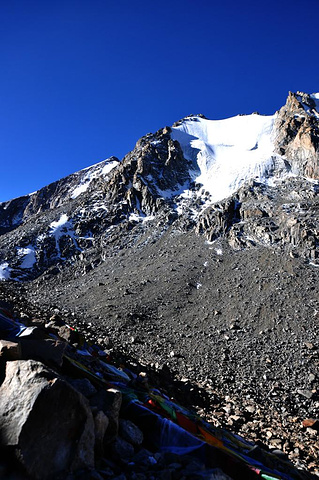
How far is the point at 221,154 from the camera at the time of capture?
→ 77438 mm

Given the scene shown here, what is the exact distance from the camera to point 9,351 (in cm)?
489

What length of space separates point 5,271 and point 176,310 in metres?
35.2

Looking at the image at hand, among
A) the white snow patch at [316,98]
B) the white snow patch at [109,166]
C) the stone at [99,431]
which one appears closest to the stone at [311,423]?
the stone at [99,431]

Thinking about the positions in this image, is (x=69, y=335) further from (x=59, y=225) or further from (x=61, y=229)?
(x=59, y=225)

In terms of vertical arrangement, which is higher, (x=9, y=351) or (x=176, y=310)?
(x=9, y=351)

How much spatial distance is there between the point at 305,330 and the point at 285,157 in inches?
2044

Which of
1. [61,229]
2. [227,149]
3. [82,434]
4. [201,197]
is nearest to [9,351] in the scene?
[82,434]

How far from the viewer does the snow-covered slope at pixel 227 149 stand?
2378 inches

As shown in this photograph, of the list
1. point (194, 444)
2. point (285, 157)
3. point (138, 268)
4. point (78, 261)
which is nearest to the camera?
point (194, 444)

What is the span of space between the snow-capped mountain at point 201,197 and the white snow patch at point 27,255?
0.56 ft

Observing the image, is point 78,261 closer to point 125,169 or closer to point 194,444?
point 125,169

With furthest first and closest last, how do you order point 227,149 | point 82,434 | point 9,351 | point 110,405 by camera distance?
point 227,149
point 110,405
point 9,351
point 82,434

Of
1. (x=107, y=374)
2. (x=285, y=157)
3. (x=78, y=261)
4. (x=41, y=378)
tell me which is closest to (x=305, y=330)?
(x=107, y=374)

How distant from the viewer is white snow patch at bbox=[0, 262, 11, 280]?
4334cm
